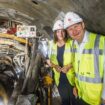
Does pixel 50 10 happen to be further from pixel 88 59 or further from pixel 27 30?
pixel 88 59

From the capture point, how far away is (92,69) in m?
3.03

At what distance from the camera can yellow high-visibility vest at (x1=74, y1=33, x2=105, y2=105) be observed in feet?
9.63

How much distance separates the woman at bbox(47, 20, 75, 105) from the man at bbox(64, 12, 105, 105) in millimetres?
596

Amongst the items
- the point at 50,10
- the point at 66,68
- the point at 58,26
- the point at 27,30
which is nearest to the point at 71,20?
the point at 58,26

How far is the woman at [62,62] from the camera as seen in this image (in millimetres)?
3850

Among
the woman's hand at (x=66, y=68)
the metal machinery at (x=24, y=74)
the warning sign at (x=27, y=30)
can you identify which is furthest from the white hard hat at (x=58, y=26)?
the warning sign at (x=27, y=30)

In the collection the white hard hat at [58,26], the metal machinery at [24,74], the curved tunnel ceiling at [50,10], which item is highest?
the curved tunnel ceiling at [50,10]

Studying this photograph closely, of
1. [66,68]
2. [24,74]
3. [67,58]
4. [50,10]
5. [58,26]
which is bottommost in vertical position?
[24,74]

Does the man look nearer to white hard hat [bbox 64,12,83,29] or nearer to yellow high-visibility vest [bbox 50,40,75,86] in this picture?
white hard hat [bbox 64,12,83,29]

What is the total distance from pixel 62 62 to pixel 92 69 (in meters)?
1.00

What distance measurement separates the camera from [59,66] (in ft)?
13.3

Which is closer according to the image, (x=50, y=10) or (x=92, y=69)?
(x=92, y=69)

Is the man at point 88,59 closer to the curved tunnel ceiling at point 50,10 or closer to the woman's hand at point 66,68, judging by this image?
the curved tunnel ceiling at point 50,10

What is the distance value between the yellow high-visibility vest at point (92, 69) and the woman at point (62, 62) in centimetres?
59
